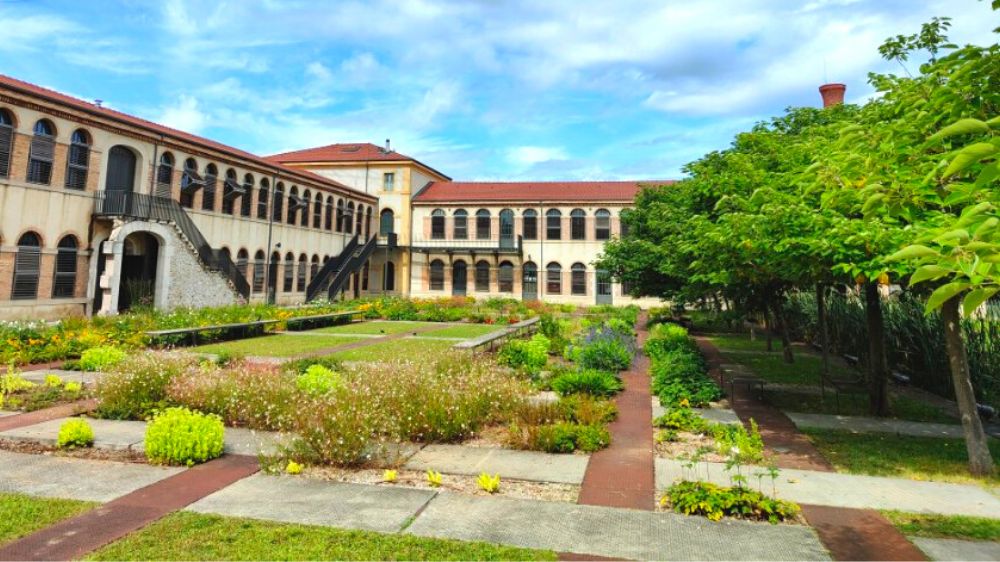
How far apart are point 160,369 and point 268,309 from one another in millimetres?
15413

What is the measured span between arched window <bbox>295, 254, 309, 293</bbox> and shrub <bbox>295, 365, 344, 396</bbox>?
82.4ft

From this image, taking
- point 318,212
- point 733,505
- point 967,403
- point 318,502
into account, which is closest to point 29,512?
point 318,502

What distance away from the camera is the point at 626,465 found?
659cm

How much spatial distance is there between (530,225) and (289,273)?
18.5 meters

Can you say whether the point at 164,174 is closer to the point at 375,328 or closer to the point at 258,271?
the point at 258,271

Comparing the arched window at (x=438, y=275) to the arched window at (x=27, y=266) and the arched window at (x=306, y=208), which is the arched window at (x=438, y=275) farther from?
the arched window at (x=27, y=266)

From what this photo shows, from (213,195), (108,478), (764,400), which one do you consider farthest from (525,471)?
(213,195)

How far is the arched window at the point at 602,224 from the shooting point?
4019cm

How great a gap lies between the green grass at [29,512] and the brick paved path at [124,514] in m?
0.12

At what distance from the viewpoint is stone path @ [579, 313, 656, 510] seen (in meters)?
5.53

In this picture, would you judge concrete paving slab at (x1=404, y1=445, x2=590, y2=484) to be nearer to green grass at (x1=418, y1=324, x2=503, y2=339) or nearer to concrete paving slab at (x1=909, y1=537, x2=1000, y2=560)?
concrete paving slab at (x1=909, y1=537, x2=1000, y2=560)

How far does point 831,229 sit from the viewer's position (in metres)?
6.38

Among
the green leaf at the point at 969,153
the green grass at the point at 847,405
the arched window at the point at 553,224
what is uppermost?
the arched window at the point at 553,224

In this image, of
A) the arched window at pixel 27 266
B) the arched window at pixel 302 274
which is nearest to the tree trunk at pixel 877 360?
the arched window at pixel 27 266
